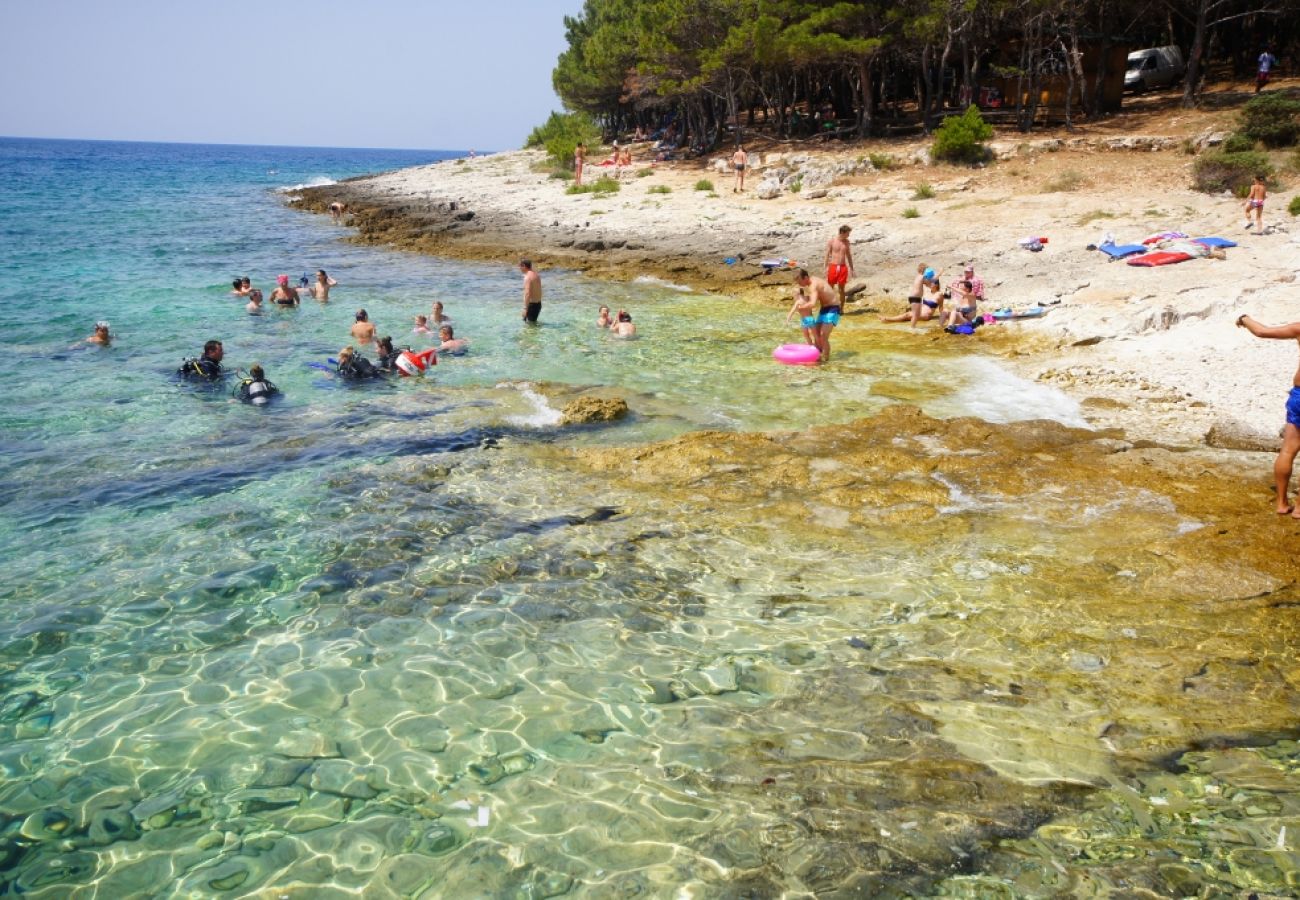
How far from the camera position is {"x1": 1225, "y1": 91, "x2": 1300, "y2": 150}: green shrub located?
23531 mm

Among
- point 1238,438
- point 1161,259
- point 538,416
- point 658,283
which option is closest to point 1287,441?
point 1238,438

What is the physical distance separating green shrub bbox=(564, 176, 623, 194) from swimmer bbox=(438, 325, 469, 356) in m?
21.6

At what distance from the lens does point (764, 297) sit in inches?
806

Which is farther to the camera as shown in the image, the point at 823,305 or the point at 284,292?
the point at 284,292

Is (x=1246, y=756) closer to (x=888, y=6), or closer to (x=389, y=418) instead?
(x=389, y=418)

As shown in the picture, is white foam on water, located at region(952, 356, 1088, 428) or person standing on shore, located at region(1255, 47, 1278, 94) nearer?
white foam on water, located at region(952, 356, 1088, 428)

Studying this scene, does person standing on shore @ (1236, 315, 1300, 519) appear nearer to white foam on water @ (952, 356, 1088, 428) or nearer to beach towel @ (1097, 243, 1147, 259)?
white foam on water @ (952, 356, 1088, 428)

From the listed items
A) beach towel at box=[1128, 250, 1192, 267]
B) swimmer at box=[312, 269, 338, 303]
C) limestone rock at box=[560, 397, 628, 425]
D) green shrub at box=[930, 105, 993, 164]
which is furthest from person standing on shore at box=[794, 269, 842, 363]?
green shrub at box=[930, 105, 993, 164]

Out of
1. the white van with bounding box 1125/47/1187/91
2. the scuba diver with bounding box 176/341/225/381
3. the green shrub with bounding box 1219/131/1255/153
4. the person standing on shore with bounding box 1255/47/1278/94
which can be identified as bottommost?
the scuba diver with bounding box 176/341/225/381

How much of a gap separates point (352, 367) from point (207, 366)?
7.70ft

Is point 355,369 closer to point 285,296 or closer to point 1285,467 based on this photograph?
point 285,296

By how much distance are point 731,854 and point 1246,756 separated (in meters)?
3.15

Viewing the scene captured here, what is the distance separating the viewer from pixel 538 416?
38.5 ft

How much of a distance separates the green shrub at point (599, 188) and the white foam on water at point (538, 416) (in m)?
25.3
